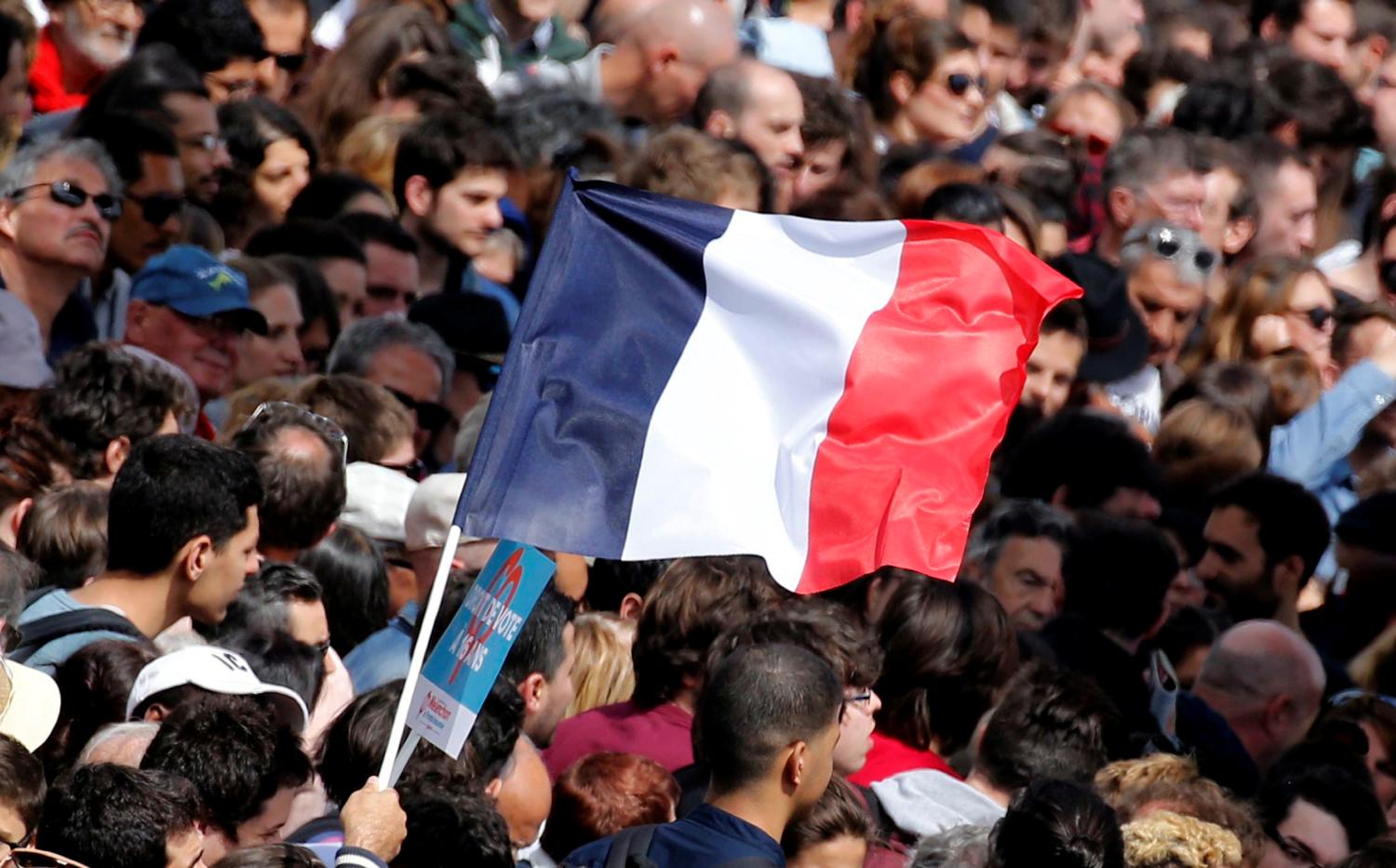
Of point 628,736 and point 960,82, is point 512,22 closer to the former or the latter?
→ point 960,82

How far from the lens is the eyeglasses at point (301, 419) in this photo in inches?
250

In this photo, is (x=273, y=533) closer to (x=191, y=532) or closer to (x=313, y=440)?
(x=313, y=440)

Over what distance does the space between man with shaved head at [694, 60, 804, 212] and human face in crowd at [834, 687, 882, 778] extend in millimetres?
4605

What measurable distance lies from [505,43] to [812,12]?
1.86 m

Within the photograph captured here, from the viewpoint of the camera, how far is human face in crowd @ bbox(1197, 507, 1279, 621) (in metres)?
8.28

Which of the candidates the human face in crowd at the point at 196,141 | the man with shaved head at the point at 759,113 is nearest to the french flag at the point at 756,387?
the human face in crowd at the point at 196,141

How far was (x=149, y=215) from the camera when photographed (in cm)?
822

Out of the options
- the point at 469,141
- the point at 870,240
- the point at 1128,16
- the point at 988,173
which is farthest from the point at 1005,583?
the point at 1128,16

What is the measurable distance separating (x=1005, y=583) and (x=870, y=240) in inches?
90.5

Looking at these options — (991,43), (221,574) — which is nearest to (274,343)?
(221,574)

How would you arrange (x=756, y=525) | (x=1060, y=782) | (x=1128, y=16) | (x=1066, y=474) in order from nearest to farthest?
(x=1060, y=782)
(x=756, y=525)
(x=1066, y=474)
(x=1128, y=16)

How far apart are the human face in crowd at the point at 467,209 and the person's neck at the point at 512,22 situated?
104 inches

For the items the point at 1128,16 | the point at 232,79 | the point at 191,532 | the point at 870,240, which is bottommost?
the point at 1128,16

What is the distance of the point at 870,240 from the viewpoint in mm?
5605
